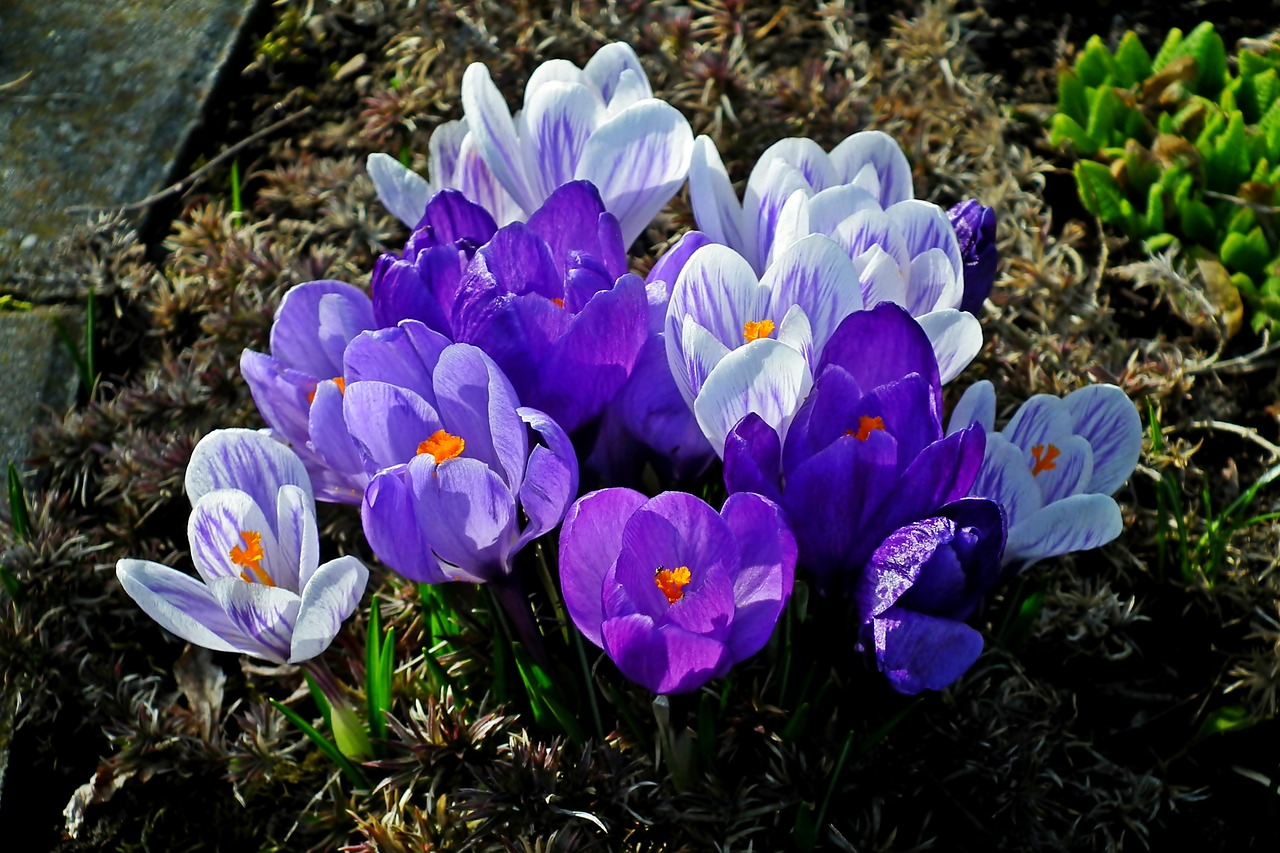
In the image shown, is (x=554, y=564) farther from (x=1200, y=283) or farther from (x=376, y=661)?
(x=1200, y=283)

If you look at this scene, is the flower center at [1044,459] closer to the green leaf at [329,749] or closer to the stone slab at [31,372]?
the green leaf at [329,749]

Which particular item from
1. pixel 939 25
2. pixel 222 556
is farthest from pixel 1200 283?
pixel 222 556

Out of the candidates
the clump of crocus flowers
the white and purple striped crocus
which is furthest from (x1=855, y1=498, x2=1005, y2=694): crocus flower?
the white and purple striped crocus

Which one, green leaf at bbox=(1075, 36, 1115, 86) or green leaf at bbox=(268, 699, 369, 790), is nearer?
green leaf at bbox=(268, 699, 369, 790)

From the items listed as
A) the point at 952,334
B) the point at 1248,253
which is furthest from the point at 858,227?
the point at 1248,253

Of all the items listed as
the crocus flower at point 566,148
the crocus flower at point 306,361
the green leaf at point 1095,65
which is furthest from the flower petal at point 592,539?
the green leaf at point 1095,65

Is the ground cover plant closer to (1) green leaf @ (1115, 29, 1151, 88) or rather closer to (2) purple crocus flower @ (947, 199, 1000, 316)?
(2) purple crocus flower @ (947, 199, 1000, 316)

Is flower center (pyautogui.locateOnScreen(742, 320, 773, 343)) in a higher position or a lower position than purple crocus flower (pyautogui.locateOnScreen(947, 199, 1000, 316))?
higher
